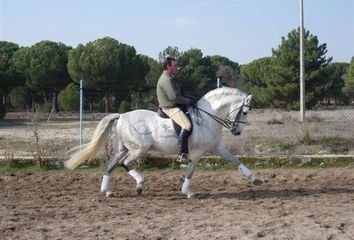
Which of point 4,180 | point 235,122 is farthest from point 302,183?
point 4,180

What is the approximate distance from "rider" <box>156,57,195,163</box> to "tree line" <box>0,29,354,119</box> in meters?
17.5

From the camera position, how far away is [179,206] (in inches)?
321

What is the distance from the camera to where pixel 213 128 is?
9117 millimetres

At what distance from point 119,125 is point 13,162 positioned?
467 centimetres

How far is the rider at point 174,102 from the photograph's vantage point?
29.2 feet

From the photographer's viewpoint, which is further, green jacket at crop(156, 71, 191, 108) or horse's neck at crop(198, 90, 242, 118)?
horse's neck at crop(198, 90, 242, 118)

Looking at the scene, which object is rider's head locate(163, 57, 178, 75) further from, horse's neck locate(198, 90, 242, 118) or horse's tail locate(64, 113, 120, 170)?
horse's tail locate(64, 113, 120, 170)

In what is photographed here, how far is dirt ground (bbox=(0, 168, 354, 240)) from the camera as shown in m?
6.23

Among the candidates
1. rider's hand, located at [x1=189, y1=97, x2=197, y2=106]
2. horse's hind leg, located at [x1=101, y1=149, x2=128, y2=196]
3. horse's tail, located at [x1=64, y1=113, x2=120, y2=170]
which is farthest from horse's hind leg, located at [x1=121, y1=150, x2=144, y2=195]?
rider's hand, located at [x1=189, y1=97, x2=197, y2=106]

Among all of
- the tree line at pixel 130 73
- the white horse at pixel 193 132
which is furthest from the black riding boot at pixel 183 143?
the tree line at pixel 130 73

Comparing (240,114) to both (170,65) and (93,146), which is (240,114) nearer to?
(170,65)

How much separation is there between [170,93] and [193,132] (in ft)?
2.61

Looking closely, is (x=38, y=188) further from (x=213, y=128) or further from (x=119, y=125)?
(x=213, y=128)

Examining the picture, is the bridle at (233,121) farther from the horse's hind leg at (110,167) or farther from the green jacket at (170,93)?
the horse's hind leg at (110,167)
